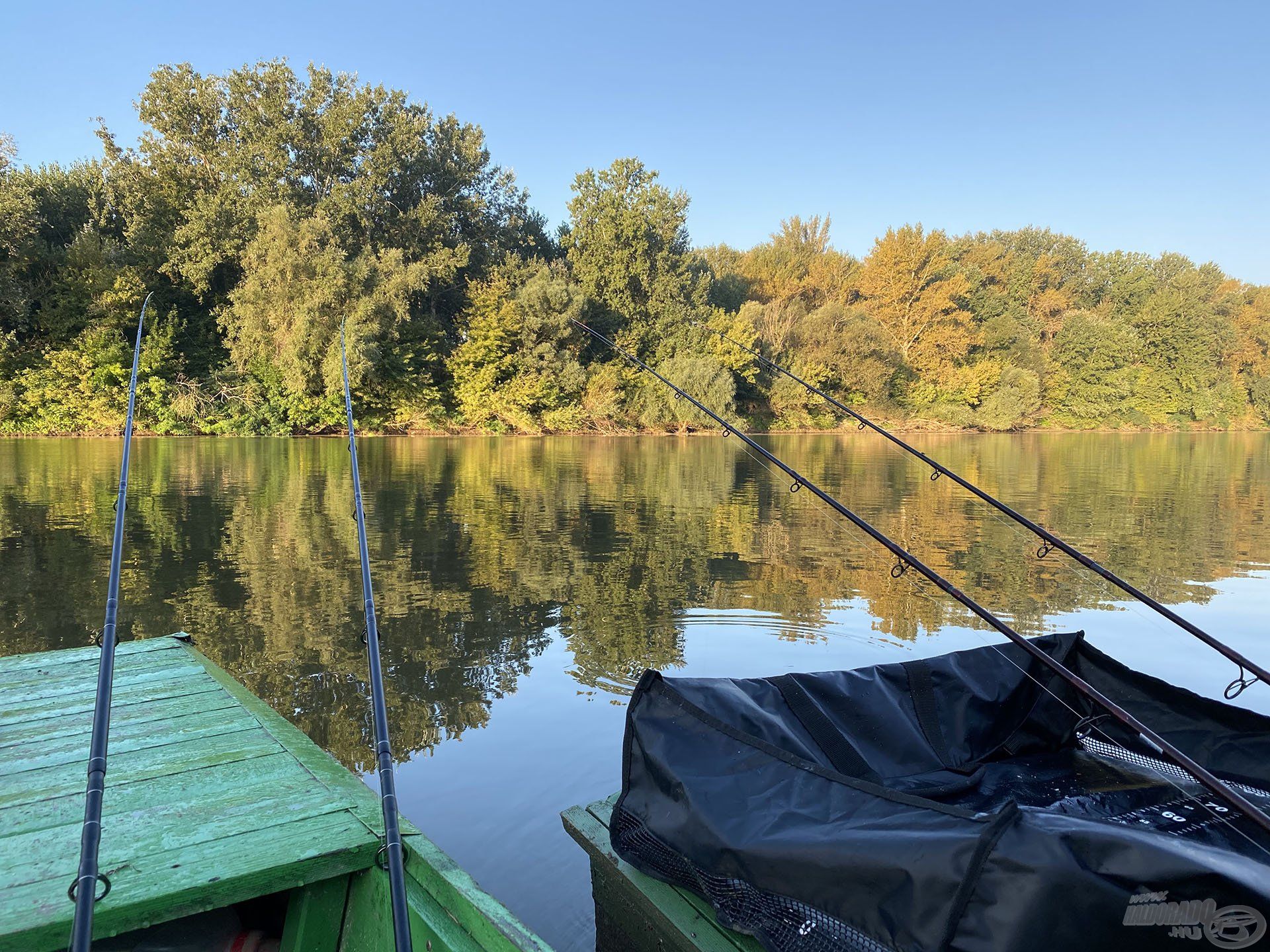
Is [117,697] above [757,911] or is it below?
below

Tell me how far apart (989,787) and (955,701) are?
30 centimetres

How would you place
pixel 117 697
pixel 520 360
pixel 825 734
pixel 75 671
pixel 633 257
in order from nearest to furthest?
pixel 825 734 < pixel 117 697 < pixel 75 671 < pixel 520 360 < pixel 633 257

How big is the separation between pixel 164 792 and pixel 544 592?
4602mm

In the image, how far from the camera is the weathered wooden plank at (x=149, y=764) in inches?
95.8

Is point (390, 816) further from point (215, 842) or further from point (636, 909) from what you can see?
point (215, 842)

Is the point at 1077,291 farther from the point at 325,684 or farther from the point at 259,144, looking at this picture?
the point at 325,684

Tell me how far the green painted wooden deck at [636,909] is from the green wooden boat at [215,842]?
16.5 inches

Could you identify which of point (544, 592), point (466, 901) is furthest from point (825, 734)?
point (544, 592)

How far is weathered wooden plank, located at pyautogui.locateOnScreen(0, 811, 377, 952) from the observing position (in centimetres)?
174

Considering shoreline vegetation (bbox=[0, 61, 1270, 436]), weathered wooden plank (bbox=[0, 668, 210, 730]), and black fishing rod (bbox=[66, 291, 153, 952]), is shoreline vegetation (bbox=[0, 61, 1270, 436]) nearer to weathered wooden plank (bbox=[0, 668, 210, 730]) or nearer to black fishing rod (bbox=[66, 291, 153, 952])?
weathered wooden plank (bbox=[0, 668, 210, 730])

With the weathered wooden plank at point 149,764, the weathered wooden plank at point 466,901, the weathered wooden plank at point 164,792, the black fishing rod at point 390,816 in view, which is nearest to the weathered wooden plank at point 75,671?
the weathered wooden plank at point 149,764

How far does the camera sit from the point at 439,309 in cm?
3253

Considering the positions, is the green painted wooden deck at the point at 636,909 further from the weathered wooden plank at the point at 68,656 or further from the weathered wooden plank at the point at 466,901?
the weathered wooden plank at the point at 68,656

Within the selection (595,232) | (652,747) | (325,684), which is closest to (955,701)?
(652,747)
